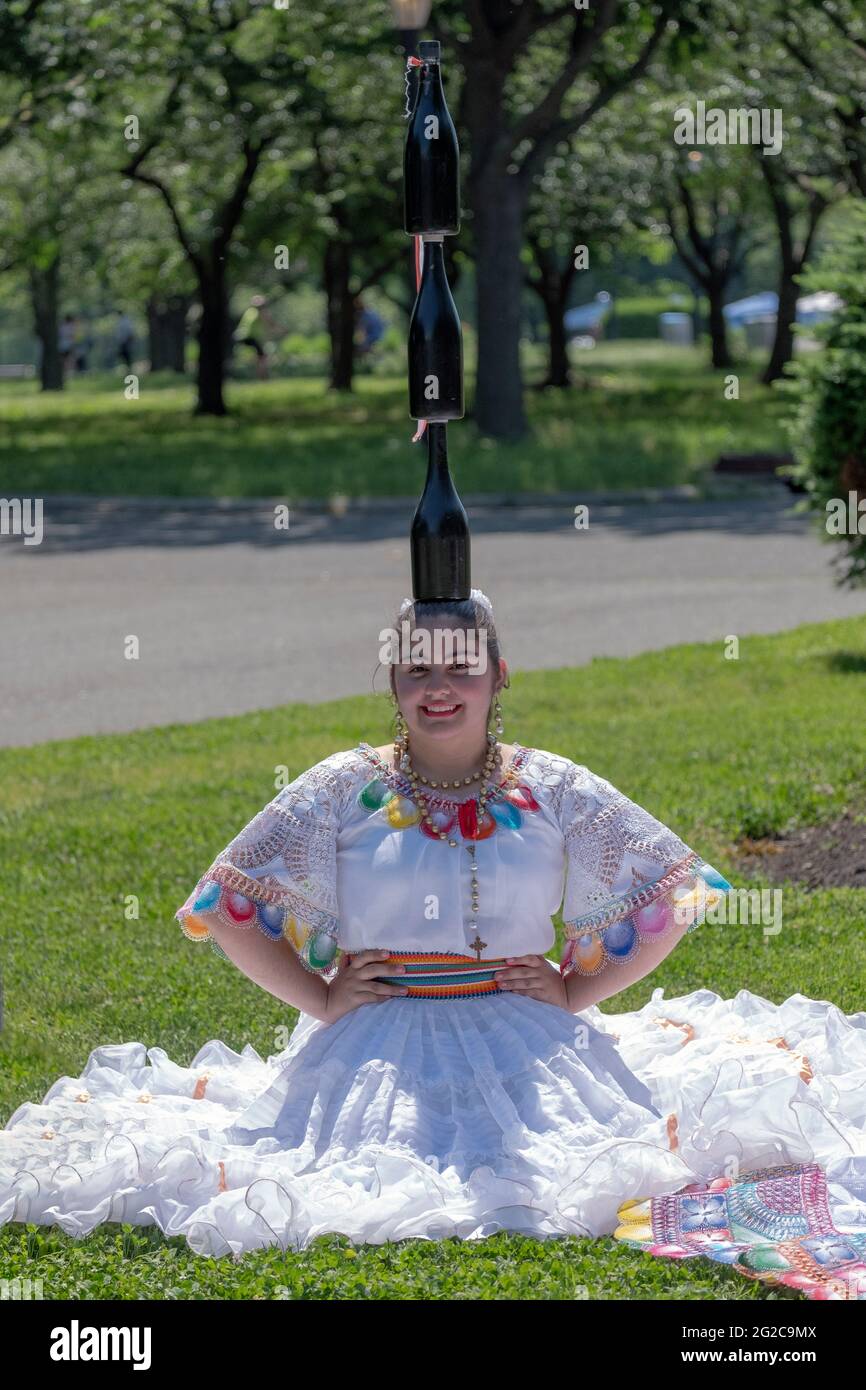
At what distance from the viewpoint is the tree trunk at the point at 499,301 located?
75.5ft

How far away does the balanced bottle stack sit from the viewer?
410cm

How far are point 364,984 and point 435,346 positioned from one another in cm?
140

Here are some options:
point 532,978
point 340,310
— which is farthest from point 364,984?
point 340,310

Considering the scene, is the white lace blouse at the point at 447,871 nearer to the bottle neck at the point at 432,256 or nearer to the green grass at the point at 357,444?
the bottle neck at the point at 432,256

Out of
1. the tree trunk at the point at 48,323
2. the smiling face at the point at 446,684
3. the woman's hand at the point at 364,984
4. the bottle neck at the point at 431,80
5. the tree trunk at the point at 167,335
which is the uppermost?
the tree trunk at the point at 167,335

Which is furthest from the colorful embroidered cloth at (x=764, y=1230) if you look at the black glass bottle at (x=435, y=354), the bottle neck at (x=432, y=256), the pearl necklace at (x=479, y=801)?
the bottle neck at (x=432, y=256)

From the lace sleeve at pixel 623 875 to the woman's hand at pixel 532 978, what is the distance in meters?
0.12

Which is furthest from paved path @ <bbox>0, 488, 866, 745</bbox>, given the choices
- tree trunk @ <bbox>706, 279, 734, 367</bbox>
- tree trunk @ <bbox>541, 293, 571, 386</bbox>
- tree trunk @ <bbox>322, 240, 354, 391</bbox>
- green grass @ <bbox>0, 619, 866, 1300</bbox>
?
tree trunk @ <bbox>706, 279, 734, 367</bbox>

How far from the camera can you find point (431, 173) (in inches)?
164

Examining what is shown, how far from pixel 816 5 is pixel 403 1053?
23904mm

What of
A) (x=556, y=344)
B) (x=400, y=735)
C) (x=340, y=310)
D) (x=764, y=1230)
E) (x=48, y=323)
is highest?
(x=48, y=323)

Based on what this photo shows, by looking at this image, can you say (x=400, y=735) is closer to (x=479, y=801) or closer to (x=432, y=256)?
(x=479, y=801)

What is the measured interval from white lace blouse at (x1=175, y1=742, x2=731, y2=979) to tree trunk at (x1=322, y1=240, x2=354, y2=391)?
36.2 m

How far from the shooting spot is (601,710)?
9.65 meters
